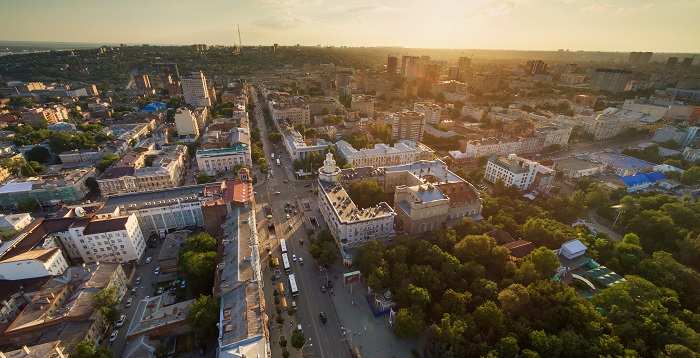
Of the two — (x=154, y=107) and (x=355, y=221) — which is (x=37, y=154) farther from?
(x=355, y=221)

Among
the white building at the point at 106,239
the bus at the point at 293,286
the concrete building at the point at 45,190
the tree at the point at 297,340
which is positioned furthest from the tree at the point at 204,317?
the concrete building at the point at 45,190

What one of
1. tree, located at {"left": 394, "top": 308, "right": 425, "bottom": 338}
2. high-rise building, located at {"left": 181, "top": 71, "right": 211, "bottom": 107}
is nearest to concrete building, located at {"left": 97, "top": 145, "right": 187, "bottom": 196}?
tree, located at {"left": 394, "top": 308, "right": 425, "bottom": 338}

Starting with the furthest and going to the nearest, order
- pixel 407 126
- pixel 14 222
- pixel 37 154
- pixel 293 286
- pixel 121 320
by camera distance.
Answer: pixel 407 126 < pixel 37 154 < pixel 14 222 < pixel 293 286 < pixel 121 320

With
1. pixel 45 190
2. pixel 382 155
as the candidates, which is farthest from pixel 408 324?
pixel 45 190

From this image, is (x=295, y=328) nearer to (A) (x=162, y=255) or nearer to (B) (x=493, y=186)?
(A) (x=162, y=255)

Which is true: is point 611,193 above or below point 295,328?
above

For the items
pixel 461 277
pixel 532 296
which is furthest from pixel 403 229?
pixel 532 296
